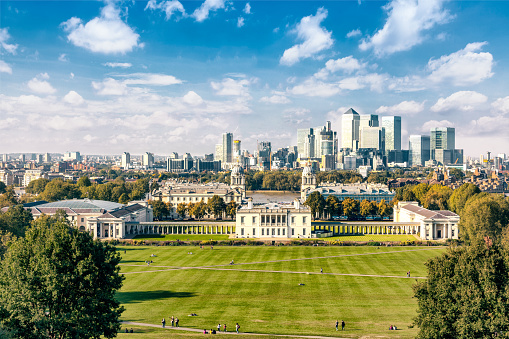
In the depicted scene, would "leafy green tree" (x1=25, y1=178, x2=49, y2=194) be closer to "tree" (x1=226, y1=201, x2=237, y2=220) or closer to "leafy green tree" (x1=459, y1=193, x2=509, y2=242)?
"tree" (x1=226, y1=201, x2=237, y2=220)

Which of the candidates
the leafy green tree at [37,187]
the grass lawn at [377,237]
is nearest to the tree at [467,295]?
the grass lawn at [377,237]

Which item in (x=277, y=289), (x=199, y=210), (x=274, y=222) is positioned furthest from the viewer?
(x=199, y=210)

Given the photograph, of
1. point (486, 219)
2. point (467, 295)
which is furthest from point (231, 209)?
point (467, 295)

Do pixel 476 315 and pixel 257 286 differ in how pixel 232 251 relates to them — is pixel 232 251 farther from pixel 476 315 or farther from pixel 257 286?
pixel 476 315

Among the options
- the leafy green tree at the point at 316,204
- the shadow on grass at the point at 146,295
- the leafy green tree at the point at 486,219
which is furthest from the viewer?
the leafy green tree at the point at 316,204

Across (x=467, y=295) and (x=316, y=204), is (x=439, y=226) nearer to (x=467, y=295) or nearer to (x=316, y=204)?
(x=316, y=204)

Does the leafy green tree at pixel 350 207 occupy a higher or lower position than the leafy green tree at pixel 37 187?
lower

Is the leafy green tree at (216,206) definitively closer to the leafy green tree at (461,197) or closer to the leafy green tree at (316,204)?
the leafy green tree at (316,204)
